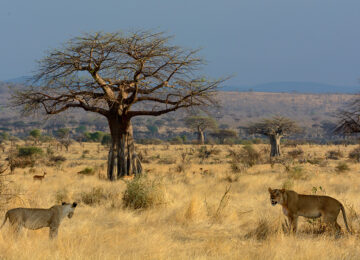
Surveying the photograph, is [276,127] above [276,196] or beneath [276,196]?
above

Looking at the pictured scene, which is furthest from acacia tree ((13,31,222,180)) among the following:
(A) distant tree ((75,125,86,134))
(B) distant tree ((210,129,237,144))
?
(A) distant tree ((75,125,86,134))

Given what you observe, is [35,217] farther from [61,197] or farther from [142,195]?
[61,197]

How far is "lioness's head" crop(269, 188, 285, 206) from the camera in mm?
6362

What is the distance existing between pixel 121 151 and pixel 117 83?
8.18ft

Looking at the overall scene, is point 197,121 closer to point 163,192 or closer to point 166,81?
point 166,81

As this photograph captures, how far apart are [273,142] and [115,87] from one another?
20863 mm

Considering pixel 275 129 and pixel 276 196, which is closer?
pixel 276 196

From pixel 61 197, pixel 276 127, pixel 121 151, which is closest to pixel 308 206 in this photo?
pixel 61 197

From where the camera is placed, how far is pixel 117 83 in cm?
1402

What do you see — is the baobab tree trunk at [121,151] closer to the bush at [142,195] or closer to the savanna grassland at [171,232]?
the savanna grassland at [171,232]

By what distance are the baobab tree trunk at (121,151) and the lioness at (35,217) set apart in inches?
345

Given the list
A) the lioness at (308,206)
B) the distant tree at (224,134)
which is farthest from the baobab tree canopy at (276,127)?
the lioness at (308,206)

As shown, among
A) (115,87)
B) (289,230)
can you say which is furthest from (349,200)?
(115,87)

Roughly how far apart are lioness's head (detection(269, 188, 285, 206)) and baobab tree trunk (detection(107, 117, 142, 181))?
9065 mm
